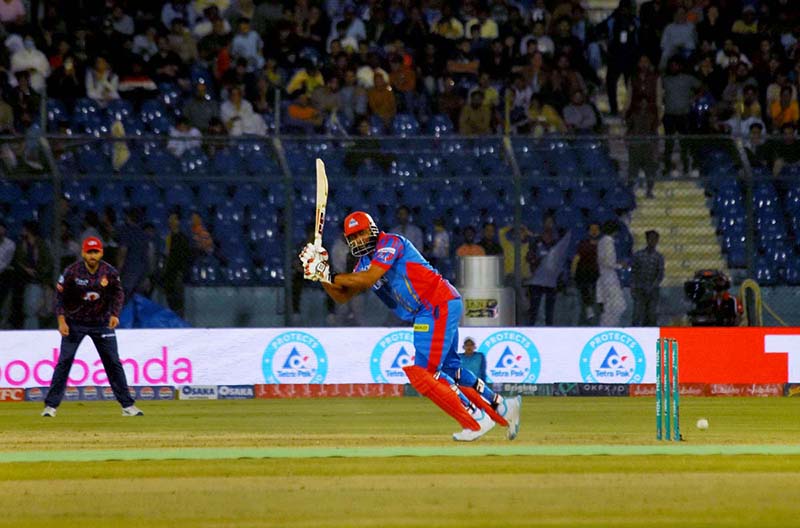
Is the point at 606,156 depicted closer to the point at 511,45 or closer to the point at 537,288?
the point at 537,288

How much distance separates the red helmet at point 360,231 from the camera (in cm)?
1277

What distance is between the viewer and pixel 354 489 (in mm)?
10422

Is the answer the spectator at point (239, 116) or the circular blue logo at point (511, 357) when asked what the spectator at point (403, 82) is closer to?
the spectator at point (239, 116)

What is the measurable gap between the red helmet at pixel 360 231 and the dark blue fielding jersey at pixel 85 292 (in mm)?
4401

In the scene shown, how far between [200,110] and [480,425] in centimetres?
1085

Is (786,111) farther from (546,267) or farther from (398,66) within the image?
(398,66)

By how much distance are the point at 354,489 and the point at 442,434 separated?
4105mm

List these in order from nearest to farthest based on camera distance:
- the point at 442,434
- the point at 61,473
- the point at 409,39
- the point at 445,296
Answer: the point at 61,473, the point at 445,296, the point at 442,434, the point at 409,39

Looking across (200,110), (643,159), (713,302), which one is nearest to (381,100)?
(200,110)

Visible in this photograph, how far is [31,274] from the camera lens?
19781 millimetres

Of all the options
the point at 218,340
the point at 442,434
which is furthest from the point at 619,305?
the point at 442,434

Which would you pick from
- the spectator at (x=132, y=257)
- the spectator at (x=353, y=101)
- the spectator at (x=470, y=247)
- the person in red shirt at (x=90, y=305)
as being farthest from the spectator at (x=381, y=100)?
the person in red shirt at (x=90, y=305)

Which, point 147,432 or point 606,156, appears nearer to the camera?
point 147,432

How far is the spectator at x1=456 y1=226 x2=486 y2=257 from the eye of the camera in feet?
68.1
